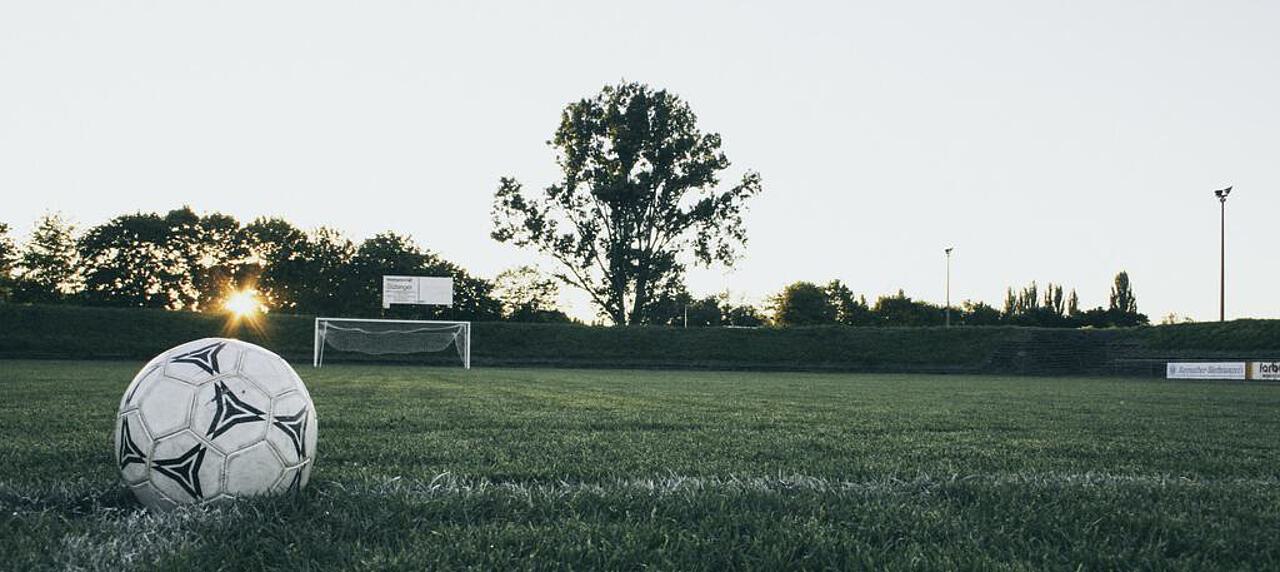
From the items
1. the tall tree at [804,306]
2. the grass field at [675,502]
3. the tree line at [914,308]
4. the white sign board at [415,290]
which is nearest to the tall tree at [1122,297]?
the tree line at [914,308]

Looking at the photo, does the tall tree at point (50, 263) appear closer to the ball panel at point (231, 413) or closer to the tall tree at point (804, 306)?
A: the ball panel at point (231, 413)

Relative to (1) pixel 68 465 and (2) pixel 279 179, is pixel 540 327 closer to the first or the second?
(2) pixel 279 179

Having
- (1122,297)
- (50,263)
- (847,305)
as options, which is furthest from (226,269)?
(1122,297)

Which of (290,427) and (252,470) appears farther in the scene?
(290,427)

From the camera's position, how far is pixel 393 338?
92.9 ft

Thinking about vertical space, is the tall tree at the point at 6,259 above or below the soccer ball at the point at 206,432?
above

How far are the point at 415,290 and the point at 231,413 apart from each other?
3109 centimetres

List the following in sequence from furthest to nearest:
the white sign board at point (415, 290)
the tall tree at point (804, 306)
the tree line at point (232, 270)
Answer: the tall tree at point (804, 306)
the tree line at point (232, 270)
the white sign board at point (415, 290)

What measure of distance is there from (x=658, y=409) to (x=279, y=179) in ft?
92.0

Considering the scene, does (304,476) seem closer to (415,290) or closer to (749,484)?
(749,484)

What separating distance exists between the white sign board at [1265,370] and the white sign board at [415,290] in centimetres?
3172

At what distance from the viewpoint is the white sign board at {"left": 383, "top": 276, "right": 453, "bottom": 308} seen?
32156 millimetres

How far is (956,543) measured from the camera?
8.06ft

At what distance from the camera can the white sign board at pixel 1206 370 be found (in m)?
26.3
